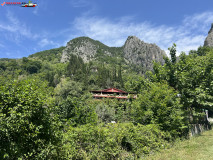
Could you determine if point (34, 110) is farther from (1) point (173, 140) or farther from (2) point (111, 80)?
(2) point (111, 80)

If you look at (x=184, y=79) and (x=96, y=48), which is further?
(x=96, y=48)

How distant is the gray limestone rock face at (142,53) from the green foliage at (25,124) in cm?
17362

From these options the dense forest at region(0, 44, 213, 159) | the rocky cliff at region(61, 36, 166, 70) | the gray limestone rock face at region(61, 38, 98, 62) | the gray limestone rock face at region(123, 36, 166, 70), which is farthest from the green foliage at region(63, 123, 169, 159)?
the gray limestone rock face at region(123, 36, 166, 70)

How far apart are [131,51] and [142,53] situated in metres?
15.0

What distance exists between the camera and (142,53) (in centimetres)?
17725

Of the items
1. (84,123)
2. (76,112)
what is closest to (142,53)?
(76,112)

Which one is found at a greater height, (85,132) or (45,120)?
(45,120)

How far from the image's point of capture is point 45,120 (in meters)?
4.08

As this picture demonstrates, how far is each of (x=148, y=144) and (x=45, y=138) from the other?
483 cm

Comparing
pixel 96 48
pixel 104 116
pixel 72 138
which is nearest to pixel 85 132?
pixel 72 138

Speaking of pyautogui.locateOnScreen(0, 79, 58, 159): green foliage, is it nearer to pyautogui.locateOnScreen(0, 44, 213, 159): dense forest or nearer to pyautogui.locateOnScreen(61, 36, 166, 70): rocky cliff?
pyautogui.locateOnScreen(0, 44, 213, 159): dense forest

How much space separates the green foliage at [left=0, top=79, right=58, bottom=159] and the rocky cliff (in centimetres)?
15570

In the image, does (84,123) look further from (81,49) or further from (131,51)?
(131,51)

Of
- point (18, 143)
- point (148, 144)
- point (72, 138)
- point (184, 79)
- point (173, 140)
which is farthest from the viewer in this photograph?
point (184, 79)
